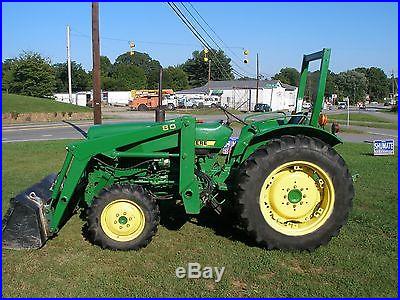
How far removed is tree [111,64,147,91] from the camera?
252ft

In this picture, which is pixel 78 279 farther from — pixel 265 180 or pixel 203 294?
pixel 265 180

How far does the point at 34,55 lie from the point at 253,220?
189 ft

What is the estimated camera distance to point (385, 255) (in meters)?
4.41

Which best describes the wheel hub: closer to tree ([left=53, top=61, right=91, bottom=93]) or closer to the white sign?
the white sign

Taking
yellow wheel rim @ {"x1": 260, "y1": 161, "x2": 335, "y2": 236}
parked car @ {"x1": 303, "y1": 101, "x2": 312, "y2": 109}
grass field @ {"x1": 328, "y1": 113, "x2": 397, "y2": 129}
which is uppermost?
parked car @ {"x1": 303, "y1": 101, "x2": 312, "y2": 109}

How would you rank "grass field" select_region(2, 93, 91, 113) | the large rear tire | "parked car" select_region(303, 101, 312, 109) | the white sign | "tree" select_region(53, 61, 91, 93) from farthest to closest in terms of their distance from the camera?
"tree" select_region(53, 61, 91, 93) < "grass field" select_region(2, 93, 91, 113) < the white sign < "parked car" select_region(303, 101, 312, 109) < the large rear tire

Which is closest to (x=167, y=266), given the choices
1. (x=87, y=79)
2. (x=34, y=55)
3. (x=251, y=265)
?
(x=251, y=265)

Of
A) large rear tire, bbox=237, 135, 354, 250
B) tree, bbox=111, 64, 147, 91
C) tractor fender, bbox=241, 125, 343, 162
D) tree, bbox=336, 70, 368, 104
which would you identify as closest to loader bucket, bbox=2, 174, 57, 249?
large rear tire, bbox=237, 135, 354, 250

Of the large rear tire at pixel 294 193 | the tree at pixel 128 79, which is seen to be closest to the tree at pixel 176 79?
the tree at pixel 128 79

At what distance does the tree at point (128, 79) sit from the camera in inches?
3027

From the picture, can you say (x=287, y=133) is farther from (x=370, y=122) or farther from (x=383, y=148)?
(x=370, y=122)

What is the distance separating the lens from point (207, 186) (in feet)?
15.6

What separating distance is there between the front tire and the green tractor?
0.01 metres

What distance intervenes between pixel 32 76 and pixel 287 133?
5573 centimetres
